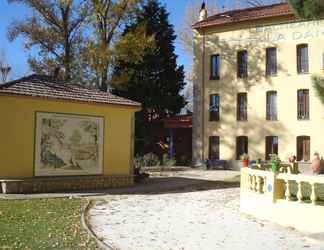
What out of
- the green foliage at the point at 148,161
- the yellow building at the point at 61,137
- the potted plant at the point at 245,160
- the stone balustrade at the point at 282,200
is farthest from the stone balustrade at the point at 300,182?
the green foliage at the point at 148,161

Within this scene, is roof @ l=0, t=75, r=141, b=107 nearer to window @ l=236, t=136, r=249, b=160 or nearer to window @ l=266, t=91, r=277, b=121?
window @ l=266, t=91, r=277, b=121

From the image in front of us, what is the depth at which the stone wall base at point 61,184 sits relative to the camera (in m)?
18.2

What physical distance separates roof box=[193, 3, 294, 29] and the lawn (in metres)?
23.6

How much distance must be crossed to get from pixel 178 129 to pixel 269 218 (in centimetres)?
2720

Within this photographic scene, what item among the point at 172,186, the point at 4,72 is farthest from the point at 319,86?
the point at 4,72

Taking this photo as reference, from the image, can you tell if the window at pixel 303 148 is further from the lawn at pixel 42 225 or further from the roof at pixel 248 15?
the lawn at pixel 42 225

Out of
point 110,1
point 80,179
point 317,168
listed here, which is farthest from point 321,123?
point 80,179

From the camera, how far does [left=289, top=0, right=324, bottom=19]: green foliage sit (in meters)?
12.3

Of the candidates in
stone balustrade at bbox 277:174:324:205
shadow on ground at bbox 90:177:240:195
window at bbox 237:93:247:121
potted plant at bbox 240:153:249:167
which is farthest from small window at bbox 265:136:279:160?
stone balustrade at bbox 277:174:324:205

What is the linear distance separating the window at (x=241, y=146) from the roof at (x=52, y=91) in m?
16.2

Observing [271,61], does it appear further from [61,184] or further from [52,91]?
[61,184]

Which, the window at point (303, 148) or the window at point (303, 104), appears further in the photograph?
the window at point (303, 104)

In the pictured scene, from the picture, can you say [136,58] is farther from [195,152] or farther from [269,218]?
[269,218]

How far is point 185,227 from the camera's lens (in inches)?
475
